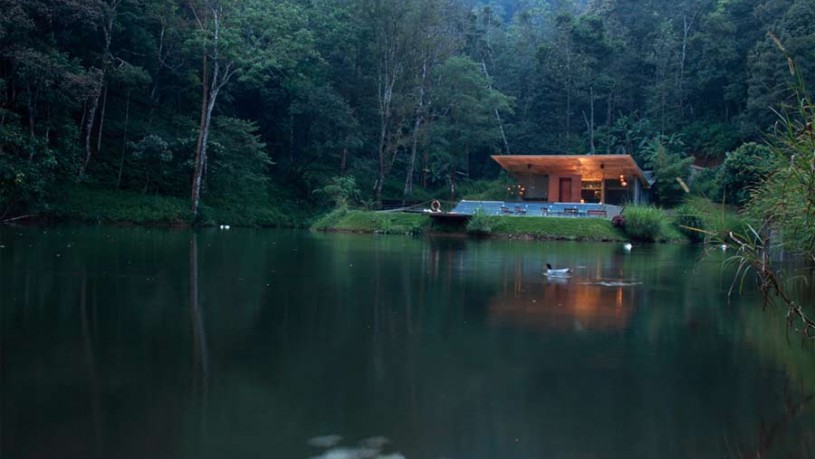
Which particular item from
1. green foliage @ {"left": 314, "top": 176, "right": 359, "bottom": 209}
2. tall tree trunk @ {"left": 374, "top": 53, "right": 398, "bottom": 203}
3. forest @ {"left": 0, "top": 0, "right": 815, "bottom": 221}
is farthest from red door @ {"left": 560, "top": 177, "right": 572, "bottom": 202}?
green foliage @ {"left": 314, "top": 176, "right": 359, "bottom": 209}

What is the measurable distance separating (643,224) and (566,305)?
887 inches

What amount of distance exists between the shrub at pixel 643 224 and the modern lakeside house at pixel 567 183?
15.0ft

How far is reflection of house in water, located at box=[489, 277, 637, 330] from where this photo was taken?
10.4 m

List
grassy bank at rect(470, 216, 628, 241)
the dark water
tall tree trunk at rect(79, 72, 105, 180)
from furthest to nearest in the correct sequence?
grassy bank at rect(470, 216, 628, 241), tall tree trunk at rect(79, 72, 105, 180), the dark water

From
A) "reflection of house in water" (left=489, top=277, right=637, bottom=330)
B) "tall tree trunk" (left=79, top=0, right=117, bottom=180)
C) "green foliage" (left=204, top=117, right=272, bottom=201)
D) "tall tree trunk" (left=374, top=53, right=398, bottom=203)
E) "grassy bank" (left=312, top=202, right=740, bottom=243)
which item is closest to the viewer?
"reflection of house in water" (left=489, top=277, right=637, bottom=330)

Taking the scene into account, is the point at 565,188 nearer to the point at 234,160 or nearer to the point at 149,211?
the point at 234,160

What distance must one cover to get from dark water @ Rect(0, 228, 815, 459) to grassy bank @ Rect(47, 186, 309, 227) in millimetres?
18144

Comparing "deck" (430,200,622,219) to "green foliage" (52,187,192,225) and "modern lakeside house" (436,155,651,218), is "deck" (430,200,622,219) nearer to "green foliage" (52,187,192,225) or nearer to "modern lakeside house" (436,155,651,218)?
"modern lakeside house" (436,155,651,218)

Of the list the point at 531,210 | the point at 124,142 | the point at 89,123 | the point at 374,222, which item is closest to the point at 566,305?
the point at 374,222

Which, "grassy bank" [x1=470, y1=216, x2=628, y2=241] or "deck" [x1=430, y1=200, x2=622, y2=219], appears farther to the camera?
"deck" [x1=430, y1=200, x2=622, y2=219]

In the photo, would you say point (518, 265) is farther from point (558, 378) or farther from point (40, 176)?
point (40, 176)

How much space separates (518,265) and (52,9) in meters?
22.0

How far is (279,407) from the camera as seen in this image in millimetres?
6031

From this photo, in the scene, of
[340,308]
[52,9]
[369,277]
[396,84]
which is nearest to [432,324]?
[340,308]
